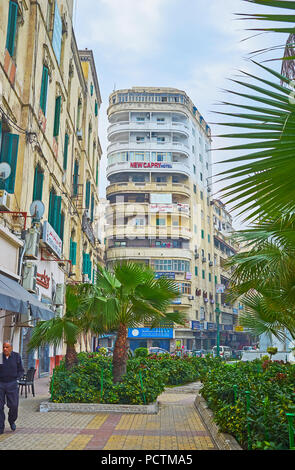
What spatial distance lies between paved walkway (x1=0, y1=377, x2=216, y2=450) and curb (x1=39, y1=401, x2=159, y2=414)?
24cm

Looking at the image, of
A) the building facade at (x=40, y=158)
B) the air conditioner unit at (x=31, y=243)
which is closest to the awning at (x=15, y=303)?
the building facade at (x=40, y=158)

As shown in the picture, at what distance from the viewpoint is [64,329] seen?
12.5 metres

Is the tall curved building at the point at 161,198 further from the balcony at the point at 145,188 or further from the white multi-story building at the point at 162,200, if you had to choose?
the balcony at the point at 145,188

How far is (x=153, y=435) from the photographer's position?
856 cm

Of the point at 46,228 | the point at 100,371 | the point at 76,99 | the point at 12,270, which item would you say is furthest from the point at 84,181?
the point at 100,371

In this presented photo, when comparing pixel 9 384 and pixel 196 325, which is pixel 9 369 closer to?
pixel 9 384

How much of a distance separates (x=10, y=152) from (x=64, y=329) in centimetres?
644

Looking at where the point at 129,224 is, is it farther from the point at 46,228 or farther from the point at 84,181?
the point at 46,228

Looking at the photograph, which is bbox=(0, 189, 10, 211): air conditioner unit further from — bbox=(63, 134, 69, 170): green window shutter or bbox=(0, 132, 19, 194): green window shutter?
bbox=(63, 134, 69, 170): green window shutter

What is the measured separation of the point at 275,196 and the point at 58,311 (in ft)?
69.6

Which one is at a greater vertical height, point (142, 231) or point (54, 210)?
point (142, 231)

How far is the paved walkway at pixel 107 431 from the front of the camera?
25.0 feet

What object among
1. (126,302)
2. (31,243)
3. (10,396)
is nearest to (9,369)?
(10,396)

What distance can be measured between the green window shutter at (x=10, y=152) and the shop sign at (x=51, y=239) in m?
3.76
